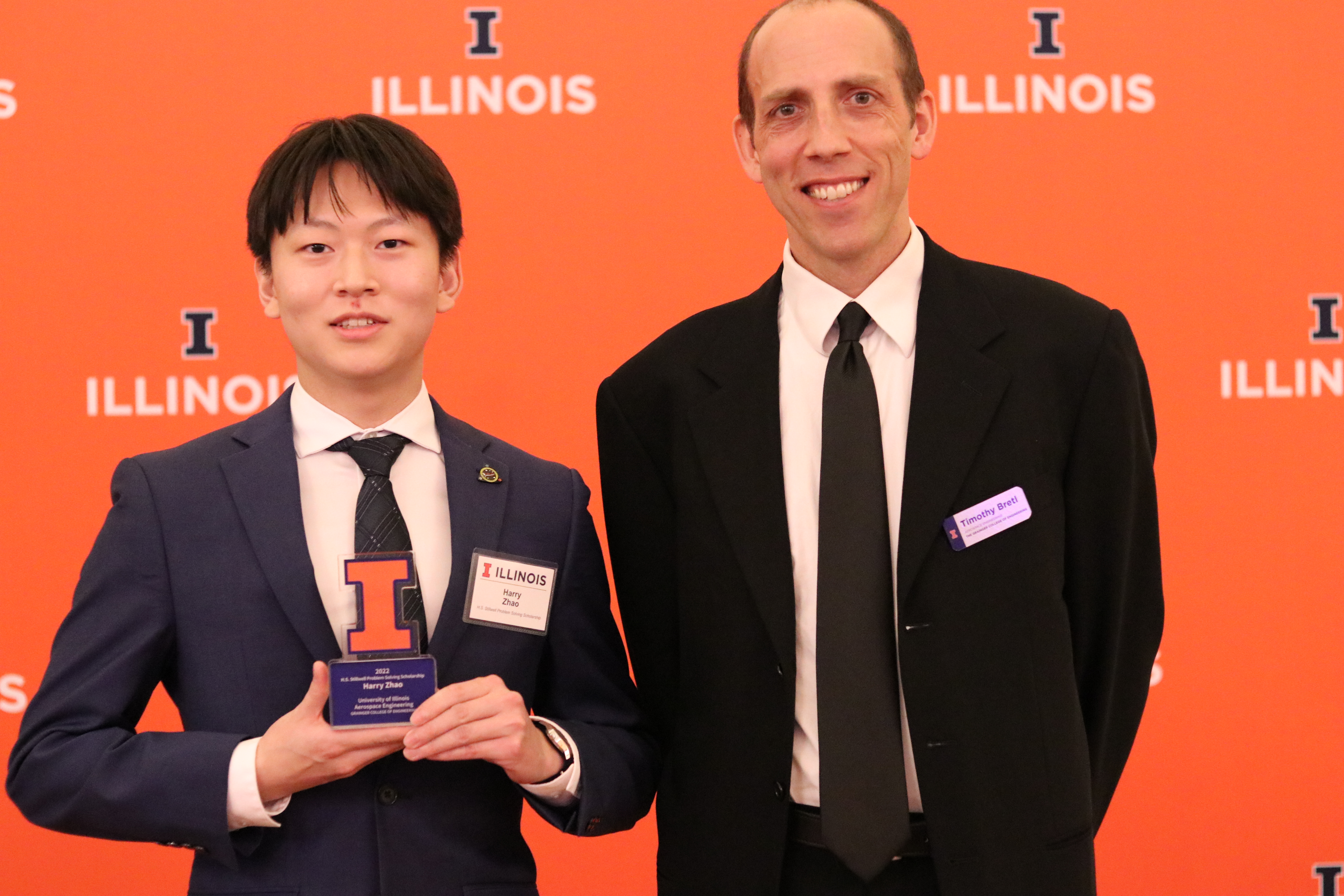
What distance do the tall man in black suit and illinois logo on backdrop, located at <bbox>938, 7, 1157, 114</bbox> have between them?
114 cm

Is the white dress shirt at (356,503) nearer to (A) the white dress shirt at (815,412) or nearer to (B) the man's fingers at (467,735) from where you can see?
(B) the man's fingers at (467,735)

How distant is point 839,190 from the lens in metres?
1.82

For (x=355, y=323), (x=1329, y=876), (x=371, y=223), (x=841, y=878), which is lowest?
(x=1329, y=876)

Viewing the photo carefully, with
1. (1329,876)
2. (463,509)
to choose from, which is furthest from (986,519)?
(1329,876)

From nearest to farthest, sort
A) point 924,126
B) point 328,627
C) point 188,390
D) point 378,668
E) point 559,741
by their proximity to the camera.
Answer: point 378,668 → point 328,627 → point 559,741 → point 924,126 → point 188,390

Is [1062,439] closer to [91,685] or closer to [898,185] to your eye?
[898,185]

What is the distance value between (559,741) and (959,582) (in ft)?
1.90

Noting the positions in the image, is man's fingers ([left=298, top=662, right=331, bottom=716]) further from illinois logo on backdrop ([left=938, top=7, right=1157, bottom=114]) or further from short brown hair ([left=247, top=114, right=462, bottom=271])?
illinois logo on backdrop ([left=938, top=7, right=1157, bottom=114])

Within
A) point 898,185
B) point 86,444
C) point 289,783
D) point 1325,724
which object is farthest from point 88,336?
point 1325,724

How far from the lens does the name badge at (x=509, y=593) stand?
5.34 ft

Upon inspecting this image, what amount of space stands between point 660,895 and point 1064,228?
1.89 m

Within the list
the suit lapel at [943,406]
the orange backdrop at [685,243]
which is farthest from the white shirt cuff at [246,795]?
the orange backdrop at [685,243]

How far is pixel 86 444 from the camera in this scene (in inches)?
114

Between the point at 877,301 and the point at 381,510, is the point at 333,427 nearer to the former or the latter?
the point at 381,510
